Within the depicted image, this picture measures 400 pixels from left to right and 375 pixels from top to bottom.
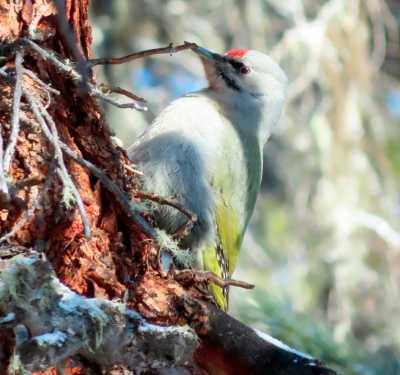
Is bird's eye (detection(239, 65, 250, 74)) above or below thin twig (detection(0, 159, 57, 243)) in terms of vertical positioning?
above

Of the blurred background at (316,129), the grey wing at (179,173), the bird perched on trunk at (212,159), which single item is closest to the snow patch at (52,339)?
the bird perched on trunk at (212,159)

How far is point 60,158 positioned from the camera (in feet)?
7.86

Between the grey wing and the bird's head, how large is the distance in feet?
2.44

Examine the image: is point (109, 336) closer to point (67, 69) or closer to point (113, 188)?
point (113, 188)

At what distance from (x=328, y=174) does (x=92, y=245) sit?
5.73 m

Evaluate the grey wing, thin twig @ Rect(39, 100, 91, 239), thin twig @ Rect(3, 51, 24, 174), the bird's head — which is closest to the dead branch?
thin twig @ Rect(39, 100, 91, 239)

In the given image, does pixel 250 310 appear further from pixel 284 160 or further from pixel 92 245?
pixel 284 160

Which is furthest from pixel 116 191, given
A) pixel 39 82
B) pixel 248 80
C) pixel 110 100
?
pixel 248 80

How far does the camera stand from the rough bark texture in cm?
245

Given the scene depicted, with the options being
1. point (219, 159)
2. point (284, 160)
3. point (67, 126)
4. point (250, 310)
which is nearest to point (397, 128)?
point (284, 160)

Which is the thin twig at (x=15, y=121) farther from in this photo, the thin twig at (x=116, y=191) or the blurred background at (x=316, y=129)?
the blurred background at (x=316, y=129)

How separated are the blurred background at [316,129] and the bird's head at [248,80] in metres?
2.58

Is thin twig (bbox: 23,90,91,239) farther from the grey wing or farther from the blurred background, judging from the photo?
the blurred background

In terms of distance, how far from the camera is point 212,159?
154 inches
